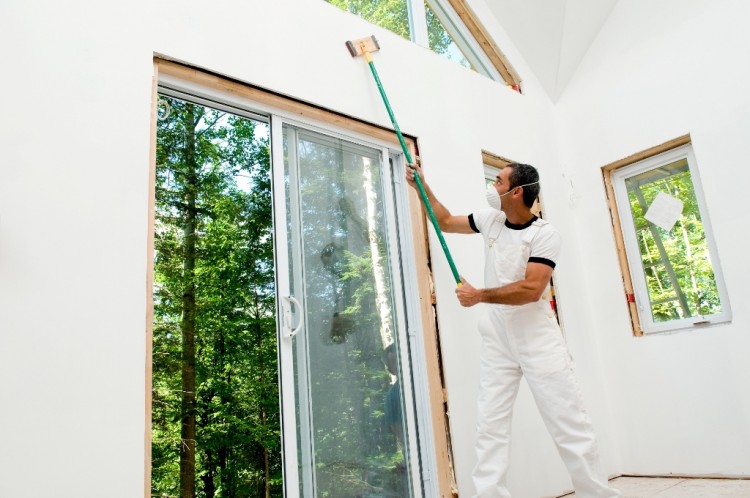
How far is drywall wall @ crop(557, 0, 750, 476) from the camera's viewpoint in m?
3.10

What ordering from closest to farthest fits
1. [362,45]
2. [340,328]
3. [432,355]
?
1. [340,328]
2. [432,355]
3. [362,45]

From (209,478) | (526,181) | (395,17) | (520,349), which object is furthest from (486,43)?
(209,478)

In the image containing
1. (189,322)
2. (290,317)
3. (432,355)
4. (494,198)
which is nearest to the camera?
(290,317)

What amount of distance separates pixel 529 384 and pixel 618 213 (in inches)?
79.5

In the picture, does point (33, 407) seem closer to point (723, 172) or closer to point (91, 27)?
point (91, 27)

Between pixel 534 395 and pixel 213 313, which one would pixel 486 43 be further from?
pixel 213 313

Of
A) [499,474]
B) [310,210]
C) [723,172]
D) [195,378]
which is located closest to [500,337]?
[499,474]

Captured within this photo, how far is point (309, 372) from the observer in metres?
2.20

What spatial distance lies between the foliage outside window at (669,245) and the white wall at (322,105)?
14cm

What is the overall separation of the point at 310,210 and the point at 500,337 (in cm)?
98

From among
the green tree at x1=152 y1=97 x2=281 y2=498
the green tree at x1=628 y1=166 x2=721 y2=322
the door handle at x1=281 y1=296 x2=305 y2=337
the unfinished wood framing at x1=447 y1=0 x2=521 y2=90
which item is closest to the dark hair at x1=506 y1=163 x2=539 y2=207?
the door handle at x1=281 y1=296 x2=305 y2=337

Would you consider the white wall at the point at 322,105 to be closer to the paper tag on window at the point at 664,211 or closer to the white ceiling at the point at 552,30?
the white ceiling at the point at 552,30

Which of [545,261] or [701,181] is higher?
[701,181]

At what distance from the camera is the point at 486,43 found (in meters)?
3.92
